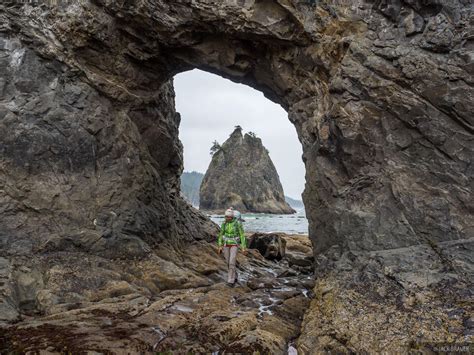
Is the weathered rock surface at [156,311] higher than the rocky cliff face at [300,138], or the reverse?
the rocky cliff face at [300,138]

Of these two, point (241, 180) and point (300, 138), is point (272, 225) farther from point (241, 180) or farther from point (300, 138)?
point (300, 138)

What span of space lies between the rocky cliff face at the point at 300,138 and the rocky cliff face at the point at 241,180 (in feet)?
320

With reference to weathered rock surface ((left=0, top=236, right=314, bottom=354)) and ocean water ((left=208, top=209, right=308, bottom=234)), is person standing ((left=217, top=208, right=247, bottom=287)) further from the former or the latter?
ocean water ((left=208, top=209, right=308, bottom=234))

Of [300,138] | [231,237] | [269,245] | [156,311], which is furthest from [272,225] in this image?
[156,311]

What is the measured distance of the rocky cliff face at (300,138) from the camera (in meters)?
9.91

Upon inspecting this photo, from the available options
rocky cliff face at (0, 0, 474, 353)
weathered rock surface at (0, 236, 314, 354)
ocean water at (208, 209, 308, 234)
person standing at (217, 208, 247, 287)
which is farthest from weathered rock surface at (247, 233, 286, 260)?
ocean water at (208, 209, 308, 234)

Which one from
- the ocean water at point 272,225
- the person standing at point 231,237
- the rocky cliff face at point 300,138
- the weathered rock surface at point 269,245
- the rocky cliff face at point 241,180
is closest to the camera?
the rocky cliff face at point 300,138

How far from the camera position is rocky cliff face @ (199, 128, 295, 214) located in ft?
384

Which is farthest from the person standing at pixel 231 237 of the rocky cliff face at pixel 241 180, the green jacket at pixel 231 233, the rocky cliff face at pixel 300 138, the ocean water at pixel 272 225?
the rocky cliff face at pixel 241 180

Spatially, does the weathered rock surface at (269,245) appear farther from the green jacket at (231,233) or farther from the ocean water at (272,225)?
the ocean water at (272,225)

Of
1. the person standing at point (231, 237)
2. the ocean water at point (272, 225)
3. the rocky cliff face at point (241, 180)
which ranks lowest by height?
the ocean water at point (272, 225)

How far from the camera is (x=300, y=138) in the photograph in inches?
600

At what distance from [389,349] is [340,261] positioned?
401 cm

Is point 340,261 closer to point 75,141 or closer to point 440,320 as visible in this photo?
point 440,320
